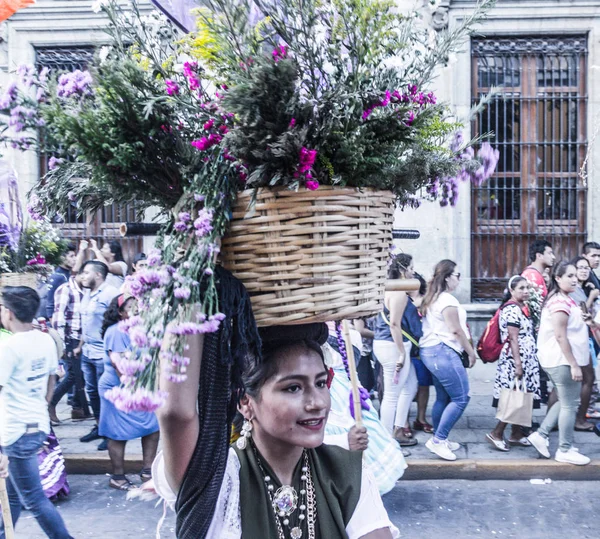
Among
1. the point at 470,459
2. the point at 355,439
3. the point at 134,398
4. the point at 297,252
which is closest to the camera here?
the point at 134,398

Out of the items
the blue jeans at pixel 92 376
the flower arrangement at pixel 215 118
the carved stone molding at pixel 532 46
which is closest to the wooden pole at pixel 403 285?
the flower arrangement at pixel 215 118

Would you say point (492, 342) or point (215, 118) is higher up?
point (215, 118)

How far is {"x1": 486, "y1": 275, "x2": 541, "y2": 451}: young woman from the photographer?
288 inches

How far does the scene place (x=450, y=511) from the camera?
6.16m

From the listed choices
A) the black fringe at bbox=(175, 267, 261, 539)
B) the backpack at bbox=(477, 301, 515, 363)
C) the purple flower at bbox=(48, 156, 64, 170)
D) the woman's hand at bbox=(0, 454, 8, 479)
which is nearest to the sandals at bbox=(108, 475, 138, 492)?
the woman's hand at bbox=(0, 454, 8, 479)

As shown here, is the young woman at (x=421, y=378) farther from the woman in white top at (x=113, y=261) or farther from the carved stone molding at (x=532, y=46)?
the carved stone molding at (x=532, y=46)

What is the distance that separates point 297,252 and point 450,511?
5.02 m

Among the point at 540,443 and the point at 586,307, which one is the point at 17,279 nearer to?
the point at 540,443

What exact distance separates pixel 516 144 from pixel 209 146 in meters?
9.78

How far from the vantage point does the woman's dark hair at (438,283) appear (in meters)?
7.27

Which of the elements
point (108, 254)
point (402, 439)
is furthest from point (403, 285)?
point (108, 254)

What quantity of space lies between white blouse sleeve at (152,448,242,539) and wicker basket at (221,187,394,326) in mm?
498

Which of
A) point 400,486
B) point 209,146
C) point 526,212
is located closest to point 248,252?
point 209,146

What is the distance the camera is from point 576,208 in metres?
10.8
